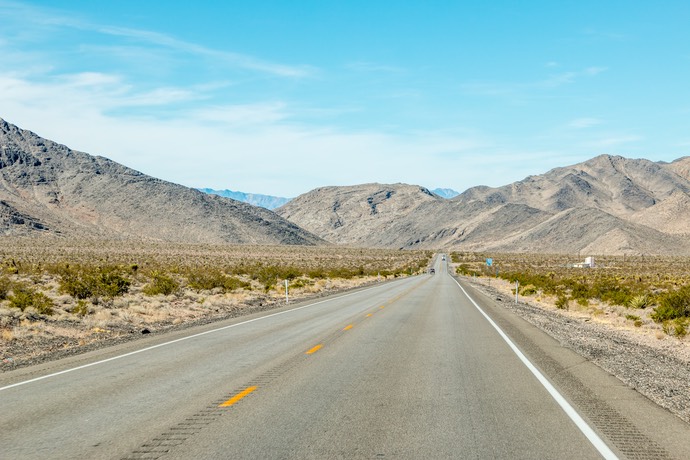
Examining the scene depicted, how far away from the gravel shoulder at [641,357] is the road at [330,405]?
372 millimetres

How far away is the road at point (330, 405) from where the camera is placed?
6.25m

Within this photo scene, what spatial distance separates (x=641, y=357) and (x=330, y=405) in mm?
8287

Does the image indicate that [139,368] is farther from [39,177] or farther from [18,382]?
[39,177]

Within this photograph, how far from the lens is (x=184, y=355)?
1272cm

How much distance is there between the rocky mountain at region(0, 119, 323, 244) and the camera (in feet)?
449

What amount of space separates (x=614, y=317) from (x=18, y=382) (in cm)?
2237

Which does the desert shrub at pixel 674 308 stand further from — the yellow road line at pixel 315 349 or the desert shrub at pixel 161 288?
the desert shrub at pixel 161 288

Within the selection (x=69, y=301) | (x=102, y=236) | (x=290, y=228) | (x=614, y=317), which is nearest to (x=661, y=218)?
(x=290, y=228)

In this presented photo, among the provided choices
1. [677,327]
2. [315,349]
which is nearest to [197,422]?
[315,349]

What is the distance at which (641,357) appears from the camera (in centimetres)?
1304

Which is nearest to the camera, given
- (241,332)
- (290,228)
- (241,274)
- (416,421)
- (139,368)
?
(416,421)

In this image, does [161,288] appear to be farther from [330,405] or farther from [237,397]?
[330,405]

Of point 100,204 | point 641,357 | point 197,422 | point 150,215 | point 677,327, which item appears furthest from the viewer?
point 150,215

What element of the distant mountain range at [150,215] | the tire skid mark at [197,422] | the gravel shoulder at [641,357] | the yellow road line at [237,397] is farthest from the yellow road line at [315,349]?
the distant mountain range at [150,215]
